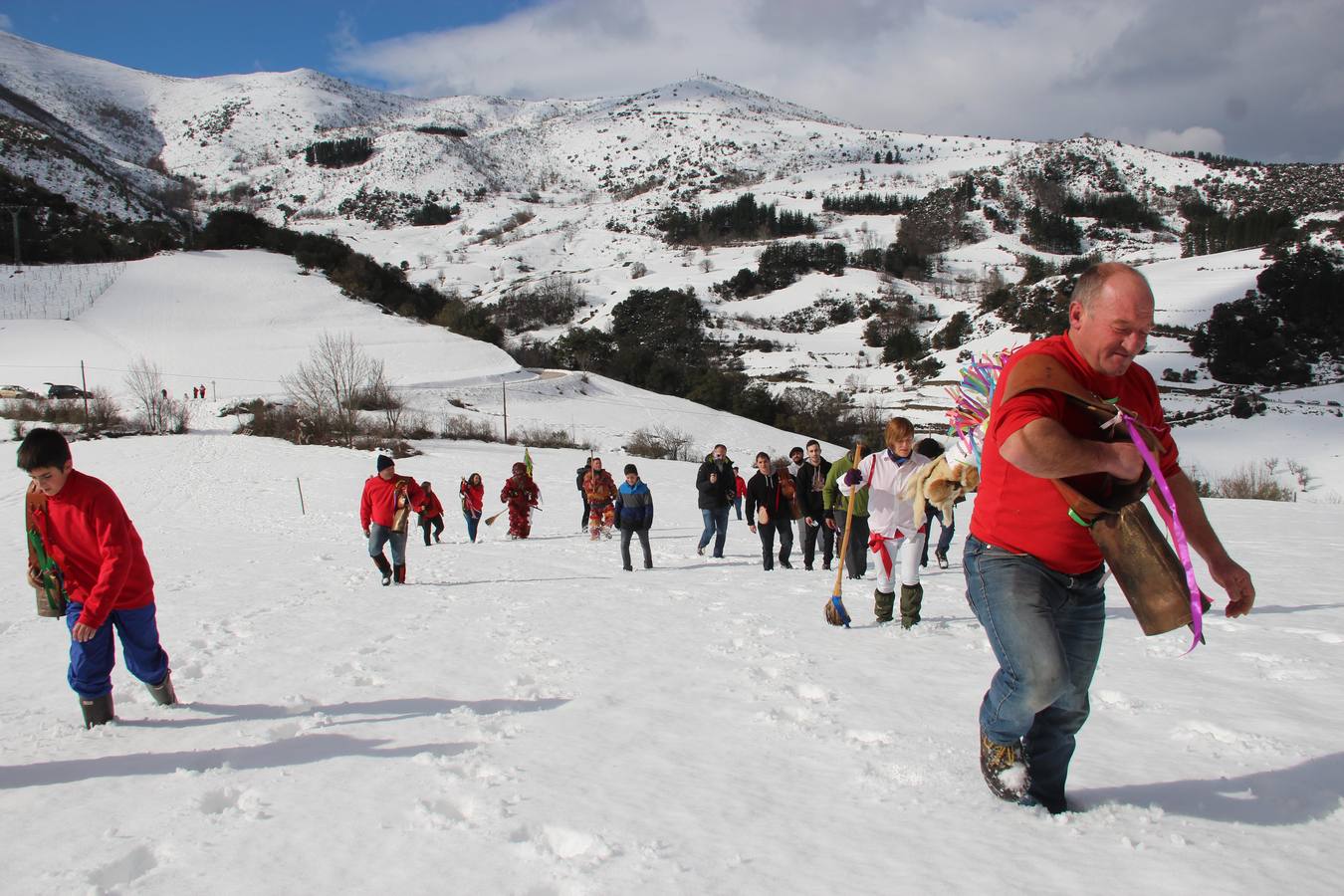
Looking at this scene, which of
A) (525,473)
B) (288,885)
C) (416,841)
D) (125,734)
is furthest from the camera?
(525,473)

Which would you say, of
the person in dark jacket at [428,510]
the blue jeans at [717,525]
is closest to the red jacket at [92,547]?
the person in dark jacket at [428,510]

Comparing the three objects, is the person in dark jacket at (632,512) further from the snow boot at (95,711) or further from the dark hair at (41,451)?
the dark hair at (41,451)

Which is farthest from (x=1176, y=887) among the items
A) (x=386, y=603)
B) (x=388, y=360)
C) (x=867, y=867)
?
(x=388, y=360)

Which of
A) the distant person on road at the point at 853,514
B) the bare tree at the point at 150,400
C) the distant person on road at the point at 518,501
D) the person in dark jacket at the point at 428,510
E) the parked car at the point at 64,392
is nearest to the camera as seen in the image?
the distant person on road at the point at 853,514

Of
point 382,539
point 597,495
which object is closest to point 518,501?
point 597,495

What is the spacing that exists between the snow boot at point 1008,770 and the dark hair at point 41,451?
458 centimetres

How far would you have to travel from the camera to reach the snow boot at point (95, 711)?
174 inches

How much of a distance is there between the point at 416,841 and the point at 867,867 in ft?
5.60

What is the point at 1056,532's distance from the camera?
2789 mm

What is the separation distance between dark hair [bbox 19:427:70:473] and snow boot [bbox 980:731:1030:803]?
4578mm

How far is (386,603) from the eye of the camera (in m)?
8.48

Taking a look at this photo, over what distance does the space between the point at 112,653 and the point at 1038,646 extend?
4.79 meters

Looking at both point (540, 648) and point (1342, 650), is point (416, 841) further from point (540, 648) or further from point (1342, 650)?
point (1342, 650)

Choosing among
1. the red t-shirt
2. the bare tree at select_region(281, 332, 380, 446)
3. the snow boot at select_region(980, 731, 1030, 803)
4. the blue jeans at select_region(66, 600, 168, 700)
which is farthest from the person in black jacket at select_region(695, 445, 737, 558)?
the bare tree at select_region(281, 332, 380, 446)
